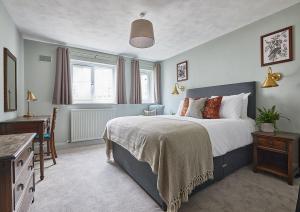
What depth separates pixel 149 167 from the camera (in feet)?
5.62

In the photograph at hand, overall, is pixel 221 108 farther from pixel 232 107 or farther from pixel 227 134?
pixel 227 134

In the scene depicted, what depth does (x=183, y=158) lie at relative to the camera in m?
1.47

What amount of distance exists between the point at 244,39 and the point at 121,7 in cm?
236

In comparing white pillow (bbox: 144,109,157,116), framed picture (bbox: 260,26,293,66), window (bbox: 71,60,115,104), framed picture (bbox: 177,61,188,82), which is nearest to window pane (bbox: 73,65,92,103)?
window (bbox: 71,60,115,104)

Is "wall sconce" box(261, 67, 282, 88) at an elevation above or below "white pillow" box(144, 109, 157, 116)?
above

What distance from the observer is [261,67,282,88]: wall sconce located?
2258 mm

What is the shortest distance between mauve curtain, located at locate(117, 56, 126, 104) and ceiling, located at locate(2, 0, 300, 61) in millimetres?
869

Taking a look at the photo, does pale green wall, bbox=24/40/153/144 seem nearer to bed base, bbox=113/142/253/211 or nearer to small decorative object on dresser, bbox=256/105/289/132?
bed base, bbox=113/142/253/211

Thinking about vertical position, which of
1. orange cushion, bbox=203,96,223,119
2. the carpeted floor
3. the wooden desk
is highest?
orange cushion, bbox=203,96,223,119

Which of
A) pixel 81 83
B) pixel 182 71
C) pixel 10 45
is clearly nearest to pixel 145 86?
pixel 182 71

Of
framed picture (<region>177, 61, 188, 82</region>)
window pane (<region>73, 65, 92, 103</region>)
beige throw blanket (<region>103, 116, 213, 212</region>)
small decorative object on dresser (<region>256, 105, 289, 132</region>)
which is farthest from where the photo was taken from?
framed picture (<region>177, 61, 188, 82</region>)

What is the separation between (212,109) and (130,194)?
6.49 feet

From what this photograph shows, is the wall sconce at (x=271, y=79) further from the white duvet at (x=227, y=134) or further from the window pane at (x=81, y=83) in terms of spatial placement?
the window pane at (x=81, y=83)

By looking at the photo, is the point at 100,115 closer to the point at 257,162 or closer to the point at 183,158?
the point at 183,158
